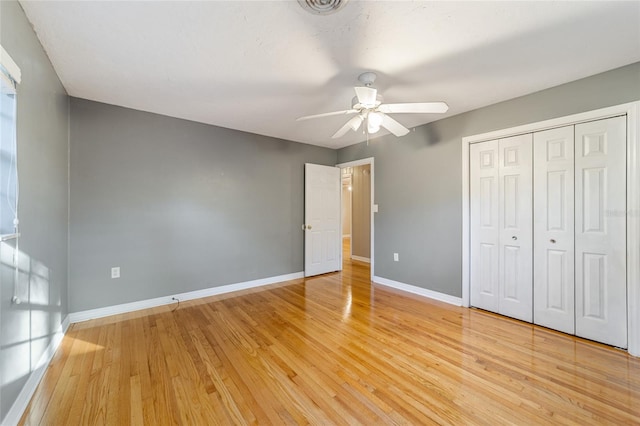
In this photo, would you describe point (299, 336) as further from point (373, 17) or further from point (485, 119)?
point (485, 119)

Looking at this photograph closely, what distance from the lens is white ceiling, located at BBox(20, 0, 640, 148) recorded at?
4.99 ft

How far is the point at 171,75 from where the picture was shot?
2.22 metres

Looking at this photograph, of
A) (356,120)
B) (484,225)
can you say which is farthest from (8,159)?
(484,225)

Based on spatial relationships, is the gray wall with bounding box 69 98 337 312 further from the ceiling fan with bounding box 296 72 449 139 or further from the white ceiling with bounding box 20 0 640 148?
the ceiling fan with bounding box 296 72 449 139

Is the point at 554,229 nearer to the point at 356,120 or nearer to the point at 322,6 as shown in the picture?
the point at 356,120

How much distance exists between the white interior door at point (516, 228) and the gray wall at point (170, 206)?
2.91 m

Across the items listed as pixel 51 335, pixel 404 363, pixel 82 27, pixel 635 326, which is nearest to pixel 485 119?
pixel 635 326

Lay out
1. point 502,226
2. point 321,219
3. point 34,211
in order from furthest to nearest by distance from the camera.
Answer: point 321,219
point 502,226
point 34,211

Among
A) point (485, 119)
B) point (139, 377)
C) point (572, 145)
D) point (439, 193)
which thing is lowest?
point (139, 377)

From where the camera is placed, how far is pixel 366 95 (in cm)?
196

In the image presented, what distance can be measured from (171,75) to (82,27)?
623mm

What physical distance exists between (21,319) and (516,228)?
13.7ft

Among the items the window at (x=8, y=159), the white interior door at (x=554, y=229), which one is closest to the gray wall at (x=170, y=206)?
the window at (x=8, y=159)

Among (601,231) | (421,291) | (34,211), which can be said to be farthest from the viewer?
(421,291)
